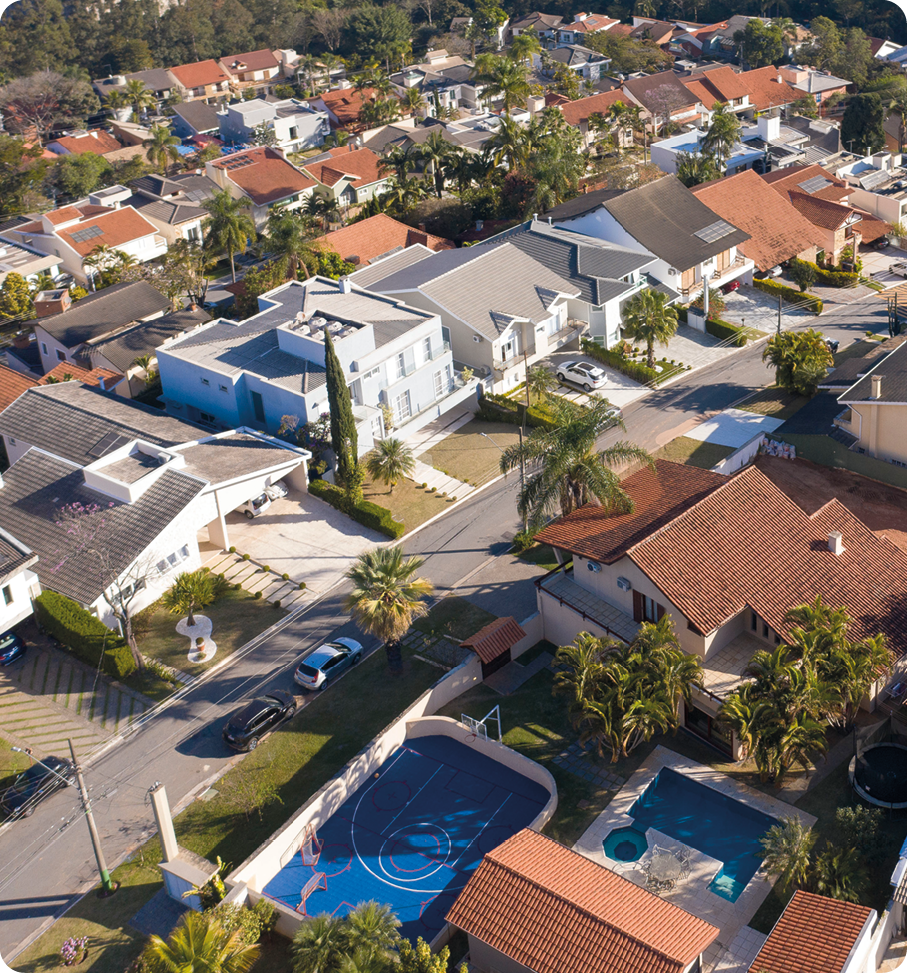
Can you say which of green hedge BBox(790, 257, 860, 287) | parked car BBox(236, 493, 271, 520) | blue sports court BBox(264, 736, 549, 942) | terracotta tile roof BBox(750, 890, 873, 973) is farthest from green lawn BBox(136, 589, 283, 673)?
green hedge BBox(790, 257, 860, 287)

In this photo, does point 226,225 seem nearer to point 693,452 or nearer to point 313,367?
point 313,367

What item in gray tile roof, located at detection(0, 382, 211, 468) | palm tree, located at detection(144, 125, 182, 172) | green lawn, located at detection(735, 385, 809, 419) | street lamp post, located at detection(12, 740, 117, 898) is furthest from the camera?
palm tree, located at detection(144, 125, 182, 172)

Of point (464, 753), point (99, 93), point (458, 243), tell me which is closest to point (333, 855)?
point (464, 753)

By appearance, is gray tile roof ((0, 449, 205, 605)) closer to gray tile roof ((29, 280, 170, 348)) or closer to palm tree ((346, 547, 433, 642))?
palm tree ((346, 547, 433, 642))

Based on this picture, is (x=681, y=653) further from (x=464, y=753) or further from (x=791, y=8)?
(x=791, y=8)

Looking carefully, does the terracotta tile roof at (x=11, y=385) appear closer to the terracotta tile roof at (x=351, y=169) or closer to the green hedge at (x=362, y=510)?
the green hedge at (x=362, y=510)
